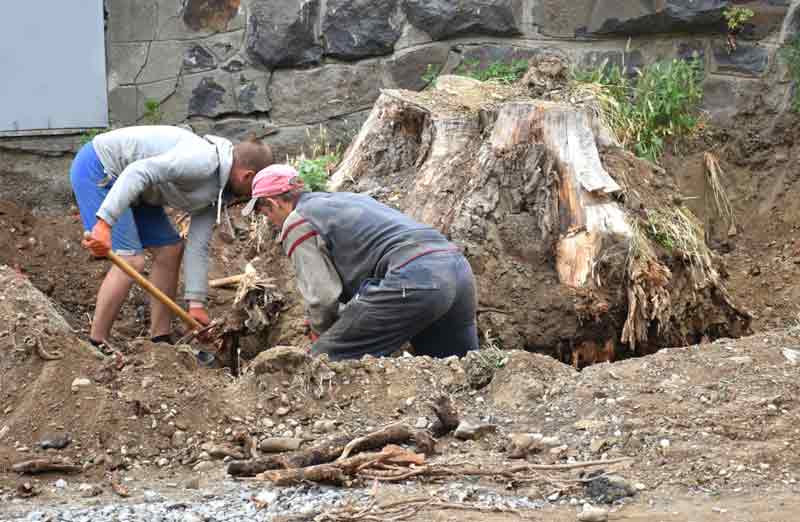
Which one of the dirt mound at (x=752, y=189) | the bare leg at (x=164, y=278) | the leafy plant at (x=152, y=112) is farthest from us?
the leafy plant at (x=152, y=112)

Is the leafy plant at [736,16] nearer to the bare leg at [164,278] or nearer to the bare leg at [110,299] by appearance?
the bare leg at [164,278]

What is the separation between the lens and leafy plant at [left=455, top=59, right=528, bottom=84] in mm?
7320

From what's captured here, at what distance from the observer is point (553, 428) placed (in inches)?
163

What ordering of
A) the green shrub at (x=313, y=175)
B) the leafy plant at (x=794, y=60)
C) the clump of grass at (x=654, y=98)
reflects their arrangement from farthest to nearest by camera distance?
the leafy plant at (x=794, y=60) < the clump of grass at (x=654, y=98) < the green shrub at (x=313, y=175)

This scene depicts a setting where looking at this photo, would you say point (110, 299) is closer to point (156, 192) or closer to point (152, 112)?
point (156, 192)

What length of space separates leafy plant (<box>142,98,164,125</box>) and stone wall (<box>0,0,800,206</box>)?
21mm

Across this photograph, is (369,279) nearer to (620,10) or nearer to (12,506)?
(12,506)

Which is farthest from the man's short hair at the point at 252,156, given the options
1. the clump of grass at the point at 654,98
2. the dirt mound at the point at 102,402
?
the clump of grass at the point at 654,98

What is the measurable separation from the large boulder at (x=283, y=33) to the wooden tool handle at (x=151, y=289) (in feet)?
7.65

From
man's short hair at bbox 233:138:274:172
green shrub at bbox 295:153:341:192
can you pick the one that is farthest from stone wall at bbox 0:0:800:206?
man's short hair at bbox 233:138:274:172

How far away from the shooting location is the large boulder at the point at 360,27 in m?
7.73

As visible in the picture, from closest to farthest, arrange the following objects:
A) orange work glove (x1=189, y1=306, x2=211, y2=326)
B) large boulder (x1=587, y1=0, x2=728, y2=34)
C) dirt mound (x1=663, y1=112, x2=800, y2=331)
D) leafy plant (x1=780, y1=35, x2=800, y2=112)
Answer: orange work glove (x1=189, y1=306, x2=211, y2=326) → dirt mound (x1=663, y1=112, x2=800, y2=331) → leafy plant (x1=780, y1=35, x2=800, y2=112) → large boulder (x1=587, y1=0, x2=728, y2=34)

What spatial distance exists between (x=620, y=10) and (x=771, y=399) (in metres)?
4.06

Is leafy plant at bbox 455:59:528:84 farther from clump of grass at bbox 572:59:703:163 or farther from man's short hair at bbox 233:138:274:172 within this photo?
man's short hair at bbox 233:138:274:172
